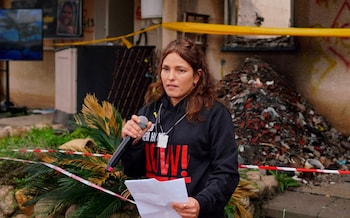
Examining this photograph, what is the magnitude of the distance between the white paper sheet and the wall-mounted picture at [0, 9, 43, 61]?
791cm

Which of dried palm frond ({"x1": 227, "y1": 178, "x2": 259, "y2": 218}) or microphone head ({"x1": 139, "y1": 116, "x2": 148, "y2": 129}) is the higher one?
microphone head ({"x1": 139, "y1": 116, "x2": 148, "y2": 129})

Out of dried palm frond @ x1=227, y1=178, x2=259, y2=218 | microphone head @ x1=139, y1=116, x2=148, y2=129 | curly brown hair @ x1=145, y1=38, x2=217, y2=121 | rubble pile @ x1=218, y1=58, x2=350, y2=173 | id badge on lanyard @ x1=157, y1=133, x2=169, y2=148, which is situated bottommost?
dried palm frond @ x1=227, y1=178, x2=259, y2=218

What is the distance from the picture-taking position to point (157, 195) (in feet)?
8.77

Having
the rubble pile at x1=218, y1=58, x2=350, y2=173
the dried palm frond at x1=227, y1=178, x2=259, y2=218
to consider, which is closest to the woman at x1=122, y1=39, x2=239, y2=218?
the dried palm frond at x1=227, y1=178, x2=259, y2=218

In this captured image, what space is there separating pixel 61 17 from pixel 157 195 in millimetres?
9459

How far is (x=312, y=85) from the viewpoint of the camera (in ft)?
24.6

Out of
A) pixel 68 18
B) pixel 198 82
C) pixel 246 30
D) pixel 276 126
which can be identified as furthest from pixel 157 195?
pixel 68 18

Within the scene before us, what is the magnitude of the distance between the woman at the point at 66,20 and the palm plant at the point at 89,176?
6.31 metres

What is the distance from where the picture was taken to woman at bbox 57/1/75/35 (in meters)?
11.5

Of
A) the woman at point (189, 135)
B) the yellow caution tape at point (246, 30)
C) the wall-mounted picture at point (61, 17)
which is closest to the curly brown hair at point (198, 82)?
the woman at point (189, 135)

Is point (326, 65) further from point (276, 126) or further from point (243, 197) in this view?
point (243, 197)

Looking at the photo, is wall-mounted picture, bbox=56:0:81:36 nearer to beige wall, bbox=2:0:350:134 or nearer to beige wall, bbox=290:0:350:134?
beige wall, bbox=2:0:350:134

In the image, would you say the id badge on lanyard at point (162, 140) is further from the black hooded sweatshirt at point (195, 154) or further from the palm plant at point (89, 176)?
the palm plant at point (89, 176)

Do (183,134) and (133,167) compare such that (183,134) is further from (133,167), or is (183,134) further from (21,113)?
(21,113)
